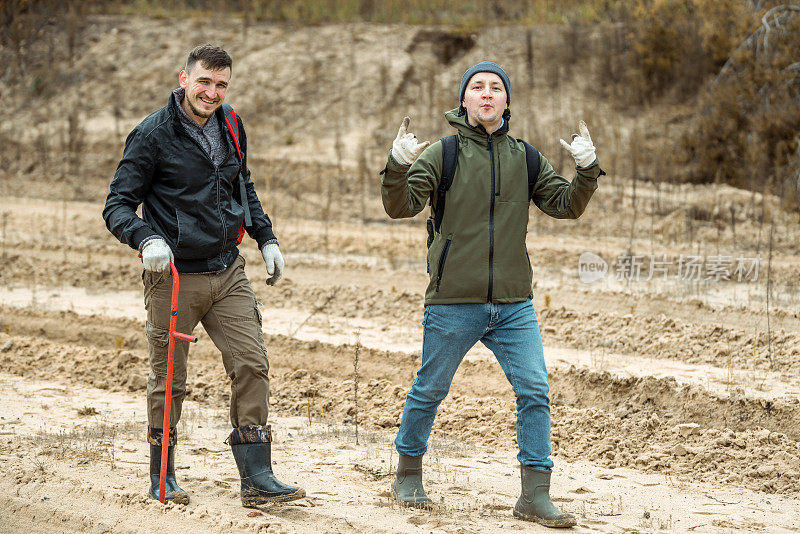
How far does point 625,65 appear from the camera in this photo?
63.8 feet

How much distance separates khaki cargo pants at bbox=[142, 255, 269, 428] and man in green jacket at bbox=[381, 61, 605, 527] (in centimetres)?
78

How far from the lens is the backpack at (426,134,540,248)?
14.1 feet

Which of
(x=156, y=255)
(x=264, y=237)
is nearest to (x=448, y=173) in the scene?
(x=264, y=237)

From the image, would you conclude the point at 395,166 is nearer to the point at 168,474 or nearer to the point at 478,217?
the point at 478,217

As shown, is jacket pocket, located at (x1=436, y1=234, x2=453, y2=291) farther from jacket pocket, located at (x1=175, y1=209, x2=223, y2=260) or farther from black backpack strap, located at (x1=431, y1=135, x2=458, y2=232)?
jacket pocket, located at (x1=175, y1=209, x2=223, y2=260)

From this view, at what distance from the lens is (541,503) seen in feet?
14.2

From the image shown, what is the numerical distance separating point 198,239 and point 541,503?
2.03 metres

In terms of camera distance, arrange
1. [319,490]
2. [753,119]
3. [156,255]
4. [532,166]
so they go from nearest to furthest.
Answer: [156,255]
[532,166]
[319,490]
[753,119]

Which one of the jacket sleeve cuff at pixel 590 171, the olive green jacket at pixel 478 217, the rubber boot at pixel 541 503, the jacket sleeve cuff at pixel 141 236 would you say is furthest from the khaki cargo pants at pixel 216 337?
the jacket sleeve cuff at pixel 590 171

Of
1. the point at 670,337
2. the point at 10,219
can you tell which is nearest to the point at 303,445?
the point at 670,337

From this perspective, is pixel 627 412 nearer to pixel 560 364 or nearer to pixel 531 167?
pixel 560 364

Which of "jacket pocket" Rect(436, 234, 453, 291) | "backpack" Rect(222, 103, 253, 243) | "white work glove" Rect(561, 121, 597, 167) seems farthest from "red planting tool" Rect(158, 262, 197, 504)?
"white work glove" Rect(561, 121, 597, 167)

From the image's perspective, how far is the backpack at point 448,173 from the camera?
170 inches

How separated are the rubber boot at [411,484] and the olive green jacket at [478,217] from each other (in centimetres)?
84
